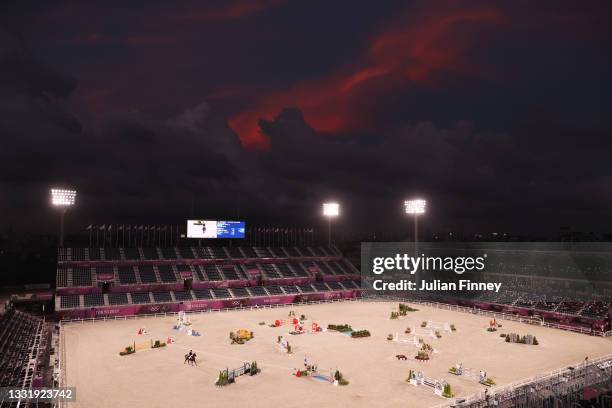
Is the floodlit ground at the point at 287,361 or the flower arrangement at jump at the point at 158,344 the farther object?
the flower arrangement at jump at the point at 158,344

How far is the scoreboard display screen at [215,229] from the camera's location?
79438 millimetres

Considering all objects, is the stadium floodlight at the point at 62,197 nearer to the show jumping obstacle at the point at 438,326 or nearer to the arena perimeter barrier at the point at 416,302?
the arena perimeter barrier at the point at 416,302

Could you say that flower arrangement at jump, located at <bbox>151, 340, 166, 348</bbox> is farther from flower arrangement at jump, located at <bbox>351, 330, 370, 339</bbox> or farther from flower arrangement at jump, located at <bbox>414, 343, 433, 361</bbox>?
flower arrangement at jump, located at <bbox>414, 343, 433, 361</bbox>

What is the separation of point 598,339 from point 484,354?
56.1 feet

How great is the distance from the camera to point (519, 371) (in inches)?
1374

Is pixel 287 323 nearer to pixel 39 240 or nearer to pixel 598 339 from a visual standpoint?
pixel 598 339

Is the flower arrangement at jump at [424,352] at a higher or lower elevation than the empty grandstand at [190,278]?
lower

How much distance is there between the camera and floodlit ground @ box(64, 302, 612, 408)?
28922mm

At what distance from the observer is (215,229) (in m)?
81.6

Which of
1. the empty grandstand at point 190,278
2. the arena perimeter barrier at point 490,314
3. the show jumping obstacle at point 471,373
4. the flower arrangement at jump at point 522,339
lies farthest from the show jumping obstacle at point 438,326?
the empty grandstand at point 190,278

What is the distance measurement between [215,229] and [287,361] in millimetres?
47491

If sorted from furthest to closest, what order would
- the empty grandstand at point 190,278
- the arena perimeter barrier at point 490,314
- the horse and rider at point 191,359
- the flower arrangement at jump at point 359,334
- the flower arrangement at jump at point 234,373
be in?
the empty grandstand at point 190,278, the arena perimeter barrier at point 490,314, the flower arrangement at jump at point 359,334, the horse and rider at point 191,359, the flower arrangement at jump at point 234,373

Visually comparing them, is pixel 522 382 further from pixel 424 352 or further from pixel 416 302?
pixel 416 302

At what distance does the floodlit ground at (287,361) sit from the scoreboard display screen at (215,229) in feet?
76.6
